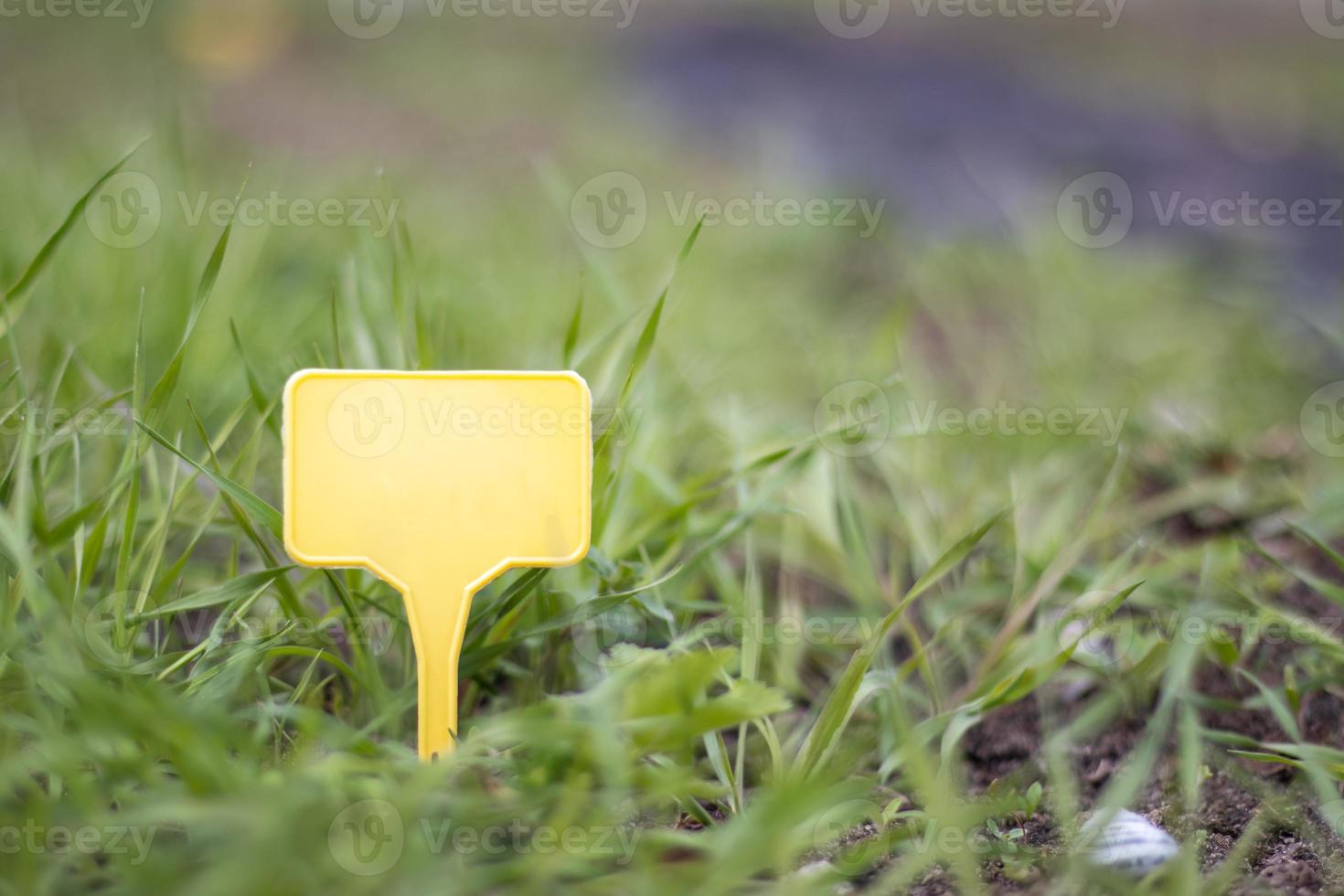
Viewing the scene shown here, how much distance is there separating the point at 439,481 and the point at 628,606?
0.29m

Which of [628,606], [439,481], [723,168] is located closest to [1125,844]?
[628,606]

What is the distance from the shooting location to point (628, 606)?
114 centimetres

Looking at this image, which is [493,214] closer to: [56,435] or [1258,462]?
[56,435]

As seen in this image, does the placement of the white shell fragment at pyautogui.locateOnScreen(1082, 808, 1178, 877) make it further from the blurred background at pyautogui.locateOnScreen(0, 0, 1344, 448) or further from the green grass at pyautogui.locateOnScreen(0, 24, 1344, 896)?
the blurred background at pyautogui.locateOnScreen(0, 0, 1344, 448)

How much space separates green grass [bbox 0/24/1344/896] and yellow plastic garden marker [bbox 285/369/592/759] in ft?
0.25

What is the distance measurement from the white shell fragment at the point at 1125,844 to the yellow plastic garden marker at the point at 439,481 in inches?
22.9

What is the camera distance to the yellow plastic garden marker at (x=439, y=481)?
0.96 meters

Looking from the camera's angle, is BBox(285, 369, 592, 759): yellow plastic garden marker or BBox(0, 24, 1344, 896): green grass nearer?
BBox(0, 24, 1344, 896): green grass

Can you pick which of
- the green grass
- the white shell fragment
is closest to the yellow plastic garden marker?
the green grass

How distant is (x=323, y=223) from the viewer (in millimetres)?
2240

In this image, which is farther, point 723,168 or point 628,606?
point 723,168

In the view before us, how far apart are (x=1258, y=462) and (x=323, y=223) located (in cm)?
200

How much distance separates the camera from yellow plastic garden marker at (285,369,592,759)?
958mm

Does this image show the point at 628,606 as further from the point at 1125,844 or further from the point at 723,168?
the point at 723,168
